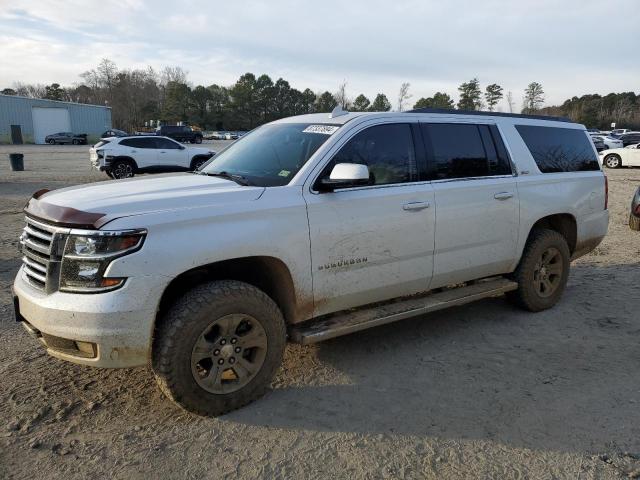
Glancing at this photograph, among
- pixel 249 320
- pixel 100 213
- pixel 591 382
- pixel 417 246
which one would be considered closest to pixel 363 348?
pixel 417 246

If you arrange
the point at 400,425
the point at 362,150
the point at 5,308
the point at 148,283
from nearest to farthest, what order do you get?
the point at 148,283 → the point at 400,425 → the point at 362,150 → the point at 5,308

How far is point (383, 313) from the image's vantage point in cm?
405

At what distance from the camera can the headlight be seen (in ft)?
9.66

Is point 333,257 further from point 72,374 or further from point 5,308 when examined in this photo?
point 5,308

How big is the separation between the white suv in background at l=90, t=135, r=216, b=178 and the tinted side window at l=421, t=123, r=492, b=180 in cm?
1504

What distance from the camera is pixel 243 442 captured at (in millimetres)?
3139

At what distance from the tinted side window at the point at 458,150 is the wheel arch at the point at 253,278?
1593mm

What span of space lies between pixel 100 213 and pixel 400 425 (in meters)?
2.20

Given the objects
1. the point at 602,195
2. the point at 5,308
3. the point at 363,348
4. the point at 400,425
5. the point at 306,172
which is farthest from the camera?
the point at 602,195

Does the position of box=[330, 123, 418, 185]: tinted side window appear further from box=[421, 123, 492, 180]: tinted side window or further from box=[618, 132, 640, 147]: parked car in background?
box=[618, 132, 640, 147]: parked car in background

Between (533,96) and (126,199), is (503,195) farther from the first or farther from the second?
(533,96)

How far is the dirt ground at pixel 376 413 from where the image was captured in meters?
2.92

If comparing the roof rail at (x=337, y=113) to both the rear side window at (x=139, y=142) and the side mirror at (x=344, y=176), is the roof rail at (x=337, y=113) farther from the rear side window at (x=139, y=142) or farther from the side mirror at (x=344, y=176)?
the rear side window at (x=139, y=142)

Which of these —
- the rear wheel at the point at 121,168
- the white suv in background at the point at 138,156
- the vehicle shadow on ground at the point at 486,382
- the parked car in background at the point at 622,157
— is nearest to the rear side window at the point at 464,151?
the vehicle shadow on ground at the point at 486,382
